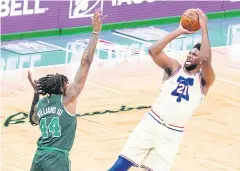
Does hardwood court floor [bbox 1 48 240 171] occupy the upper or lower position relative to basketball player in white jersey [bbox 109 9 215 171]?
lower

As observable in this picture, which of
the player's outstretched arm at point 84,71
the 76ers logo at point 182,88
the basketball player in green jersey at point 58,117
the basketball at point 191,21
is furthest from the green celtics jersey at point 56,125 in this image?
the basketball at point 191,21

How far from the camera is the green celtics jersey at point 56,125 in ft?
27.8

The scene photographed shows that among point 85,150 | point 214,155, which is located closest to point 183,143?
point 214,155

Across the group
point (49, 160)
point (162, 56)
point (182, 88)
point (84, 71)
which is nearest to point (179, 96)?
point (182, 88)

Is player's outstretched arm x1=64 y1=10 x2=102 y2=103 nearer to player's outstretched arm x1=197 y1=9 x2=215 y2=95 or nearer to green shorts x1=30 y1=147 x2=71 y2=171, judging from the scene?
green shorts x1=30 y1=147 x2=71 y2=171

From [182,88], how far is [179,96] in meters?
0.10

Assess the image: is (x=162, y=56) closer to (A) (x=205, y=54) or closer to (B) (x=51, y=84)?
(A) (x=205, y=54)

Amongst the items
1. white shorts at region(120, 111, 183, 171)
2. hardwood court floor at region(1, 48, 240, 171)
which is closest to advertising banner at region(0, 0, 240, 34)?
hardwood court floor at region(1, 48, 240, 171)

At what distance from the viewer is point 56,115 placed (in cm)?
848

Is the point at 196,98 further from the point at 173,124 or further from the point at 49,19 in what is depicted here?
the point at 49,19

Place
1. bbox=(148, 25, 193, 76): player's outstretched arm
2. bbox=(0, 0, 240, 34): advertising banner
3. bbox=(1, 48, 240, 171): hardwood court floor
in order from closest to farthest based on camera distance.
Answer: bbox=(148, 25, 193, 76): player's outstretched arm
bbox=(1, 48, 240, 171): hardwood court floor
bbox=(0, 0, 240, 34): advertising banner

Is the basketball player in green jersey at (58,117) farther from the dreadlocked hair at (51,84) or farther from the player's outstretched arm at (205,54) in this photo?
the player's outstretched arm at (205,54)

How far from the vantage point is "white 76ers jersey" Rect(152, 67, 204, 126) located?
9.73 meters

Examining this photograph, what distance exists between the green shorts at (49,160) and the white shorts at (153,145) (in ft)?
5.05
